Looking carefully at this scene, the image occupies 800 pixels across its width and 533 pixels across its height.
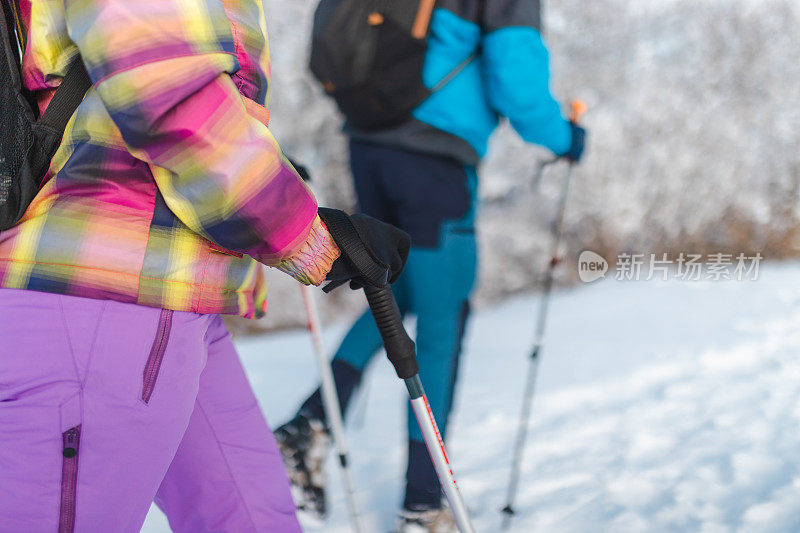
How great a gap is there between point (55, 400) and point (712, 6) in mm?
5179

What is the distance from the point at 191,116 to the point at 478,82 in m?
1.36

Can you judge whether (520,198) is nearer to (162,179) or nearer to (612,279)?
(612,279)

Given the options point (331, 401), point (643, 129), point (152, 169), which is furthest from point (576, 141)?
point (643, 129)

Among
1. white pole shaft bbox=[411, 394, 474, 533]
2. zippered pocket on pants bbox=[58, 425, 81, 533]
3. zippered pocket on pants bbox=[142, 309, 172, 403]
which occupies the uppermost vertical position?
zippered pocket on pants bbox=[142, 309, 172, 403]

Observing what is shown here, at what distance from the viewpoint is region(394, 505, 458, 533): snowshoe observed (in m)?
2.00

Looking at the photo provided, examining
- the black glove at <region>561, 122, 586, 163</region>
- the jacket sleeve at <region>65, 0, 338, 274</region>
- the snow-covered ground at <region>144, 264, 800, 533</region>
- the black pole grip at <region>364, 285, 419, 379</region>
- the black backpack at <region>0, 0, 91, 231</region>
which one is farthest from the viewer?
the black glove at <region>561, 122, 586, 163</region>

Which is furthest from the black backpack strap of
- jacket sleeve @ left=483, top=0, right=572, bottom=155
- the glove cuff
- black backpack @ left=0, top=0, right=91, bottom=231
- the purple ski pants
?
jacket sleeve @ left=483, top=0, right=572, bottom=155

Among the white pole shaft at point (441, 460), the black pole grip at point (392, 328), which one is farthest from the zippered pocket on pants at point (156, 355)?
the white pole shaft at point (441, 460)

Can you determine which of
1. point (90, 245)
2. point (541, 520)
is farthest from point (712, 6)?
point (90, 245)

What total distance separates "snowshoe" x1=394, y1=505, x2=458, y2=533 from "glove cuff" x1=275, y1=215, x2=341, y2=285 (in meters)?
1.19

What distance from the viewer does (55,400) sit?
911 millimetres

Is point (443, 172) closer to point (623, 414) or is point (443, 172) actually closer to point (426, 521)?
point (426, 521)

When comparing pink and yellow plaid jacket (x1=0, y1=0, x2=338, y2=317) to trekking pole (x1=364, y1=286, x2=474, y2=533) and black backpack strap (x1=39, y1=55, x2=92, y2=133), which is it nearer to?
black backpack strap (x1=39, y1=55, x2=92, y2=133)

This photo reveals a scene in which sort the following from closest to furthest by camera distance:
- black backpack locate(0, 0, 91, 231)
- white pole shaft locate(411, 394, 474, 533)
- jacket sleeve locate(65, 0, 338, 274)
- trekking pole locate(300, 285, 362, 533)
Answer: jacket sleeve locate(65, 0, 338, 274)
black backpack locate(0, 0, 91, 231)
white pole shaft locate(411, 394, 474, 533)
trekking pole locate(300, 285, 362, 533)
